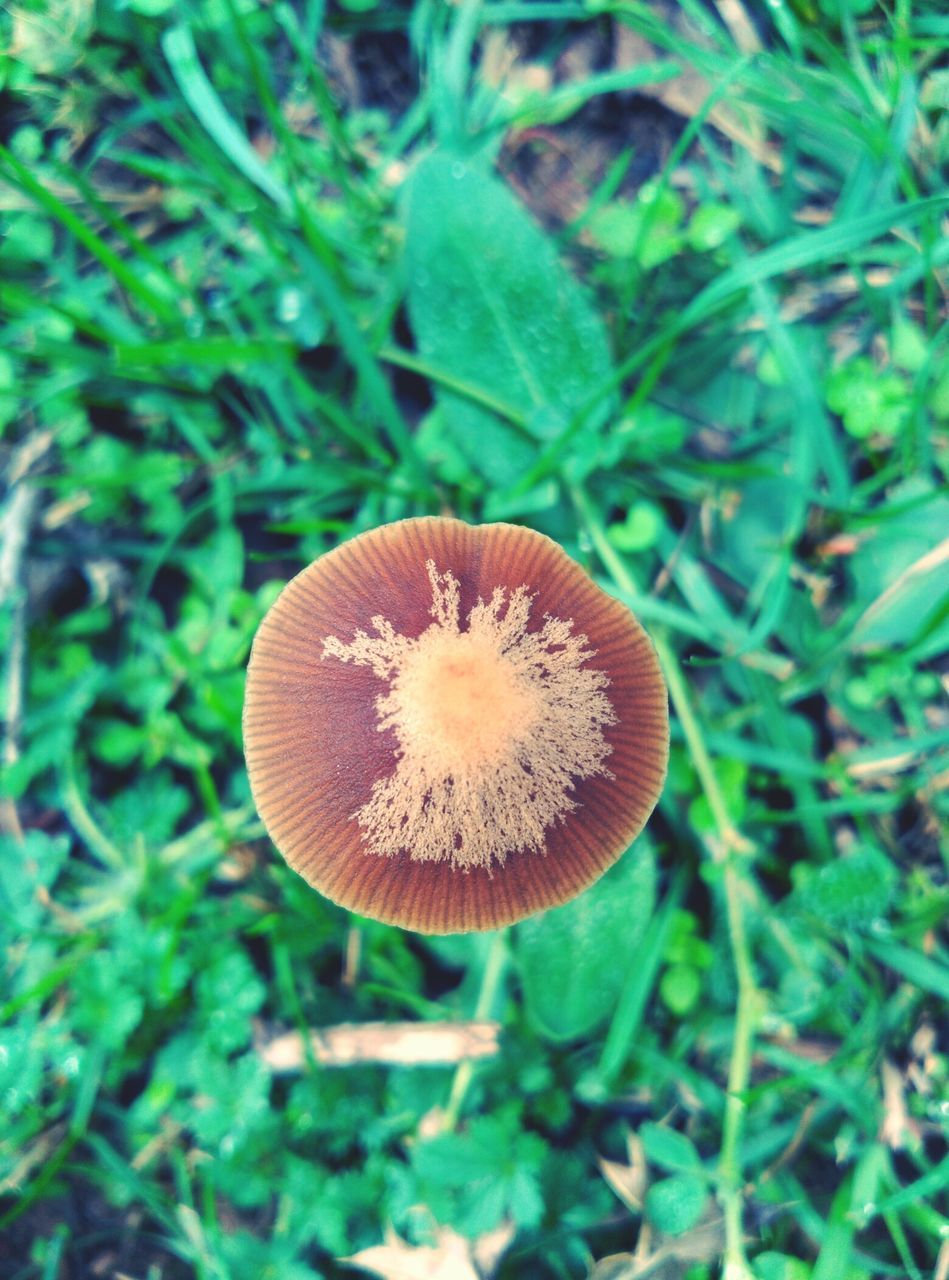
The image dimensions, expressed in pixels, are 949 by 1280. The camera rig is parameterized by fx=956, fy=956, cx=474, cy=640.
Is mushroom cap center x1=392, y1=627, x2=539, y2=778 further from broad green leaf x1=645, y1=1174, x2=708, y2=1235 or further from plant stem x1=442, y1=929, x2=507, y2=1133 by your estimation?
broad green leaf x1=645, y1=1174, x2=708, y2=1235

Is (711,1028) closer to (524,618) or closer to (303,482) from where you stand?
(524,618)

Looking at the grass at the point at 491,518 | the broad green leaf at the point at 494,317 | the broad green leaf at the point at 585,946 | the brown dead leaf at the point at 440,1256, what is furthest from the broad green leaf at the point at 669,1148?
the broad green leaf at the point at 494,317

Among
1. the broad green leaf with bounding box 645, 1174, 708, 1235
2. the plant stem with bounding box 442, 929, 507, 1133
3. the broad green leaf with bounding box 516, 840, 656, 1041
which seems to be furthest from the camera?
the plant stem with bounding box 442, 929, 507, 1133

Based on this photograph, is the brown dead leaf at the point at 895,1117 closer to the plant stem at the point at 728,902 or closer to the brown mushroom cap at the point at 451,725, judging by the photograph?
the plant stem at the point at 728,902

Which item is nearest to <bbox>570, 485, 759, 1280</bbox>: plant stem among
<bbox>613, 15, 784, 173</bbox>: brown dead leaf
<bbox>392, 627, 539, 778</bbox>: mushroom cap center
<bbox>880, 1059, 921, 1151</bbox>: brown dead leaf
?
<bbox>880, 1059, 921, 1151</bbox>: brown dead leaf

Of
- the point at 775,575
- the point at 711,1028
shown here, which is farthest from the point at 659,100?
the point at 711,1028

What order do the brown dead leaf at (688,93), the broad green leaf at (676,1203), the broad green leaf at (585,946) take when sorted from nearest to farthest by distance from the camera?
the broad green leaf at (676,1203) < the broad green leaf at (585,946) < the brown dead leaf at (688,93)
